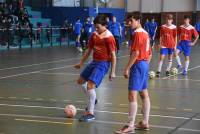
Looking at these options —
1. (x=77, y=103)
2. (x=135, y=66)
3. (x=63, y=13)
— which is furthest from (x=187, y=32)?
(x=63, y=13)

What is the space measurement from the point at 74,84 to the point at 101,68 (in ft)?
18.3

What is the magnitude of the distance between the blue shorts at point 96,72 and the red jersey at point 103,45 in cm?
10

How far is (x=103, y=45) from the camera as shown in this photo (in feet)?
31.3

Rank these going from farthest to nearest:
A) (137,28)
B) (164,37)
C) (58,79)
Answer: (164,37) → (58,79) → (137,28)

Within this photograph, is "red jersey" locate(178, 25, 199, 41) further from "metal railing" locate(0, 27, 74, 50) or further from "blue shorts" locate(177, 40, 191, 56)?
"metal railing" locate(0, 27, 74, 50)

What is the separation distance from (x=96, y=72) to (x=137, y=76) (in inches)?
51.0

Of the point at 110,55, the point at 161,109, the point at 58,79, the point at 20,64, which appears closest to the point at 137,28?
the point at 110,55

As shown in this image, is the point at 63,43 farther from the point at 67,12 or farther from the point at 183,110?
the point at 183,110

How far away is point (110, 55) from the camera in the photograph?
376 inches

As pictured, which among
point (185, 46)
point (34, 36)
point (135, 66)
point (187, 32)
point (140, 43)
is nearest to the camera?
point (140, 43)

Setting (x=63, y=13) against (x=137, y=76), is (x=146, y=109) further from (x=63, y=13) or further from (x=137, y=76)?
(x=63, y=13)

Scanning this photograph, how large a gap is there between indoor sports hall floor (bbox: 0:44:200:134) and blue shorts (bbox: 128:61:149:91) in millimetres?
789

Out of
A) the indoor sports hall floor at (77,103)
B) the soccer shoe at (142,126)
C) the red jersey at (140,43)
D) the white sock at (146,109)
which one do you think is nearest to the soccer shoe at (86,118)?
the indoor sports hall floor at (77,103)

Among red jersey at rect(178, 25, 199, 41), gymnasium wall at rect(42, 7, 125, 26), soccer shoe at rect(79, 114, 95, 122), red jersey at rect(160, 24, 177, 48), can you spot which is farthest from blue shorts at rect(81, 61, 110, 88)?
gymnasium wall at rect(42, 7, 125, 26)
